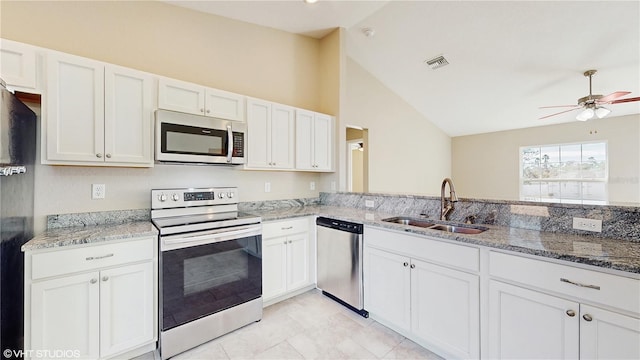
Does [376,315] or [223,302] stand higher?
[223,302]

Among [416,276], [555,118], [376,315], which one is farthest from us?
[555,118]

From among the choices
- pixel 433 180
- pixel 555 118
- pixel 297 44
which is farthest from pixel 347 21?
pixel 555 118

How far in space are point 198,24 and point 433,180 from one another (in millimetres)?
6432

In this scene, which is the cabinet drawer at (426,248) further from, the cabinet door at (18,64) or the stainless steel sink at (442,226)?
the cabinet door at (18,64)

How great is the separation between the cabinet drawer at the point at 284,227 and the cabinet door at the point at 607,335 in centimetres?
210

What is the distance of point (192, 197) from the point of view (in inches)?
95.9

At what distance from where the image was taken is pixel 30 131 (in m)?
1.77

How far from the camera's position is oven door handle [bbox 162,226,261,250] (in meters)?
1.81

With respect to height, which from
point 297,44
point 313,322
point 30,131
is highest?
Result: point 297,44

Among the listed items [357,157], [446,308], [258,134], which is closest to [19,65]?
[258,134]

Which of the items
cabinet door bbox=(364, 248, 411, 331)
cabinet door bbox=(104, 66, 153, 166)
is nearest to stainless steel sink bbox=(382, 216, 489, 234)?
cabinet door bbox=(364, 248, 411, 331)

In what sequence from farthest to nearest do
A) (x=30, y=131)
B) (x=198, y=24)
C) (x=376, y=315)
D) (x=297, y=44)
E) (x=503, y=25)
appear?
(x=297, y=44), (x=503, y=25), (x=198, y=24), (x=376, y=315), (x=30, y=131)

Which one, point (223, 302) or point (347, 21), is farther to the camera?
point (347, 21)

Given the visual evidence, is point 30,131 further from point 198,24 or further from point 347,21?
point 347,21
